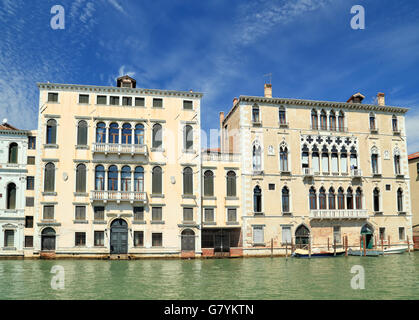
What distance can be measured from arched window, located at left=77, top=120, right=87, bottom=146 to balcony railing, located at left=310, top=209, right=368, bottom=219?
62.7 ft

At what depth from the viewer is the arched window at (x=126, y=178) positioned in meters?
29.5

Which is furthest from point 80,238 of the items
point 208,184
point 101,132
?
point 208,184

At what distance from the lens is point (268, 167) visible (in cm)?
3219

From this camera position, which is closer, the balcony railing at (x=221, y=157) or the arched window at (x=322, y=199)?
the balcony railing at (x=221, y=157)

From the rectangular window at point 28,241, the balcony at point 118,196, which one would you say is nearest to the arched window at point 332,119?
the balcony at point 118,196

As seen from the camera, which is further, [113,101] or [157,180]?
[113,101]

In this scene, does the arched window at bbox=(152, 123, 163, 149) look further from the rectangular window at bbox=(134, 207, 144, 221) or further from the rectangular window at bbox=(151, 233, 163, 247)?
the rectangular window at bbox=(151, 233, 163, 247)

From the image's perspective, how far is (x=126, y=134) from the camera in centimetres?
3002

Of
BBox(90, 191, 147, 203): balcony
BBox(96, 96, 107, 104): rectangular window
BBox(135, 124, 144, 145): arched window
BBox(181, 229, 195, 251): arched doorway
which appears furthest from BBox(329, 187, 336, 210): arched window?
BBox(96, 96, 107, 104): rectangular window

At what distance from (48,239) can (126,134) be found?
9.56m

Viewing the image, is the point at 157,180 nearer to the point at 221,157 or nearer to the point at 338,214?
the point at 221,157

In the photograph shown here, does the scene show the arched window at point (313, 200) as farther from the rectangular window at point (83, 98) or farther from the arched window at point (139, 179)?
the rectangular window at point (83, 98)

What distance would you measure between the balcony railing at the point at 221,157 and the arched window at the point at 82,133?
9.28m

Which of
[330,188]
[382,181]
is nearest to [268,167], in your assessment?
[330,188]
